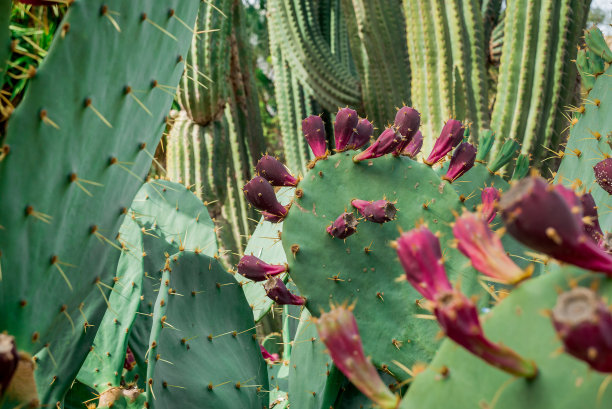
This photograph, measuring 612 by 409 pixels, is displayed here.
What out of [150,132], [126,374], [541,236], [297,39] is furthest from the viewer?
[297,39]

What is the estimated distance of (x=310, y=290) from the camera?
1.21 meters

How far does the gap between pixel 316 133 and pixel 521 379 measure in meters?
0.88

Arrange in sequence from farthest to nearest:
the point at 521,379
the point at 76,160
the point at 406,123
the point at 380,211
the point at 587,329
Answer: the point at 406,123, the point at 380,211, the point at 76,160, the point at 521,379, the point at 587,329

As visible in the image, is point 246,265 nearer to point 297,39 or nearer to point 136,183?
point 136,183

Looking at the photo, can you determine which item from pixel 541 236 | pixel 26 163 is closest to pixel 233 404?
pixel 26 163

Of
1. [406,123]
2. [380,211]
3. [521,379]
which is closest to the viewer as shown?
[521,379]

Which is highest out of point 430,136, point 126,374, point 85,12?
point 85,12

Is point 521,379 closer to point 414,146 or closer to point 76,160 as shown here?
point 76,160

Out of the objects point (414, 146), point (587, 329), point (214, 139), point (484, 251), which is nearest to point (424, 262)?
point (484, 251)

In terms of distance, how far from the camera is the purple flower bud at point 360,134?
4.20 feet

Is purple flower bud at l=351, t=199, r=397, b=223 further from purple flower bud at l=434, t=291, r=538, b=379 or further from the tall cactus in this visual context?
the tall cactus

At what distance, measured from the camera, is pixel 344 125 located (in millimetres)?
→ 1246

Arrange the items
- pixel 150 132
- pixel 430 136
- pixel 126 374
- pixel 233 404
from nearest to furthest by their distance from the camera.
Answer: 1. pixel 150 132
2. pixel 233 404
3. pixel 126 374
4. pixel 430 136

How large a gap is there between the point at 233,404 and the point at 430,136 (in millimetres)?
2361
